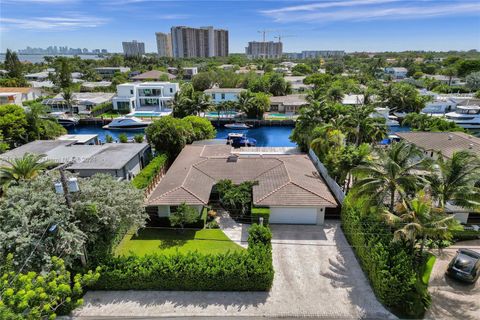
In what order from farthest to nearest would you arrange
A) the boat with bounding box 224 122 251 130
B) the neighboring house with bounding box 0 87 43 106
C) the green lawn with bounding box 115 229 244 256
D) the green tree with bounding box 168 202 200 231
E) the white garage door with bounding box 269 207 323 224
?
the neighboring house with bounding box 0 87 43 106, the boat with bounding box 224 122 251 130, the white garage door with bounding box 269 207 323 224, the green tree with bounding box 168 202 200 231, the green lawn with bounding box 115 229 244 256

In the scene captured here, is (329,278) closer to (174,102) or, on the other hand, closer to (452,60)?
(174,102)

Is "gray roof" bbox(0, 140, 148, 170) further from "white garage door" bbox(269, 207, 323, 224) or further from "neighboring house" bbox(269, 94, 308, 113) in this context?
"neighboring house" bbox(269, 94, 308, 113)

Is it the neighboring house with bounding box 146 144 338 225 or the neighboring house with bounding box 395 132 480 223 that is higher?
the neighboring house with bounding box 395 132 480 223

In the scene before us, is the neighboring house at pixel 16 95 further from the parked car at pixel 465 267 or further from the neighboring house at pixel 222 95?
the parked car at pixel 465 267

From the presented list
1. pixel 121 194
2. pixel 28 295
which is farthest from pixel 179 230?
pixel 28 295

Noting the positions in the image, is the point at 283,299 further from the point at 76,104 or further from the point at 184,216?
the point at 76,104

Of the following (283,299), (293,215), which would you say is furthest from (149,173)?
(283,299)

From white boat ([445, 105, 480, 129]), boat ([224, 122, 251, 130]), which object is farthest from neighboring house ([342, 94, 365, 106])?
boat ([224, 122, 251, 130])
